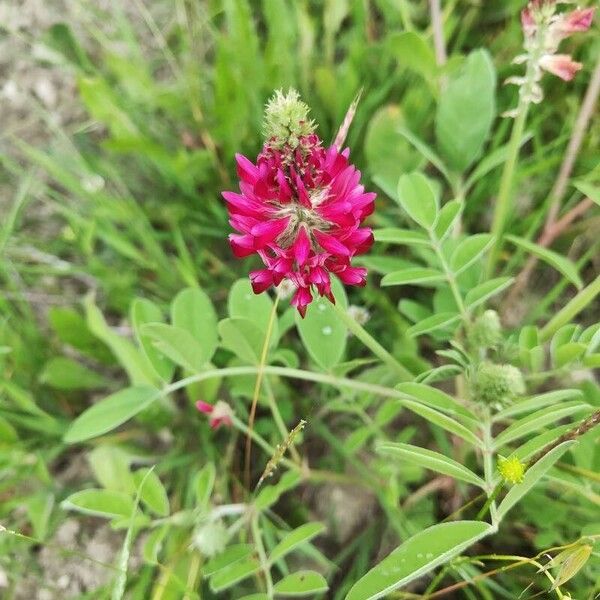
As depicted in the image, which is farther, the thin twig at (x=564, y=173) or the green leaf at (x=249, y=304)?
the thin twig at (x=564, y=173)

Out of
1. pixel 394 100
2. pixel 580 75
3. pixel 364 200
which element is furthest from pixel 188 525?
pixel 580 75

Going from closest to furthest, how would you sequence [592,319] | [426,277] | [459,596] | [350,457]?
[426,277]
[459,596]
[350,457]
[592,319]

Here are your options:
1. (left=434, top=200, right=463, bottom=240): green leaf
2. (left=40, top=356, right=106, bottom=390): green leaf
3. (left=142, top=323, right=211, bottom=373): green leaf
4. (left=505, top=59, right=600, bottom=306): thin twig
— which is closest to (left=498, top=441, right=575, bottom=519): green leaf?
(left=434, top=200, right=463, bottom=240): green leaf

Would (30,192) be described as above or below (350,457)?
above

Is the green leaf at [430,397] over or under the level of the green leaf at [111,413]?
under

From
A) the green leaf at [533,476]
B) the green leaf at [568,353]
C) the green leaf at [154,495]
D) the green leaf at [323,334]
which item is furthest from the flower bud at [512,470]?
the green leaf at [154,495]

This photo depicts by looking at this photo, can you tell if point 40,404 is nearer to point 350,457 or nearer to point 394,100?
point 350,457

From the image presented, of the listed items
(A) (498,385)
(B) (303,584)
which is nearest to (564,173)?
(A) (498,385)

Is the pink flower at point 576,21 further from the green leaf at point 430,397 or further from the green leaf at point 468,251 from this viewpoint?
the green leaf at point 430,397
